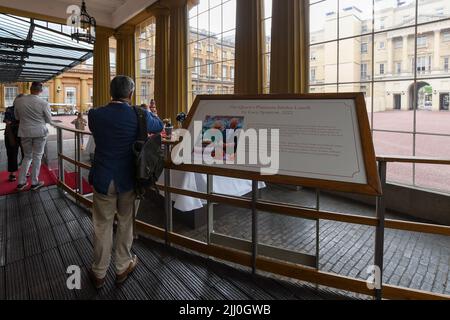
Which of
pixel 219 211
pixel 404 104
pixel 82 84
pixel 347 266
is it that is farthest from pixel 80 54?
pixel 82 84

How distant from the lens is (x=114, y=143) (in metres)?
1.69

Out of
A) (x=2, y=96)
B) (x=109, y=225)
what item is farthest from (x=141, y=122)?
(x=2, y=96)

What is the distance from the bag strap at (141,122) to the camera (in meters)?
1.72

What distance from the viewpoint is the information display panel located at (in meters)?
1.35

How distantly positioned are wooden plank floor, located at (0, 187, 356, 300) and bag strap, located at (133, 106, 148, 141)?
0.97m

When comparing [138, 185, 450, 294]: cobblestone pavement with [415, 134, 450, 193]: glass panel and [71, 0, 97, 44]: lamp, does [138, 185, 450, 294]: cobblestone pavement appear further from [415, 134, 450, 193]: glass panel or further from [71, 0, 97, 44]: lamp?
[71, 0, 97, 44]: lamp

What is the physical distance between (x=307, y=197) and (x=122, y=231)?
2838mm

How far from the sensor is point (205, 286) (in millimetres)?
1864

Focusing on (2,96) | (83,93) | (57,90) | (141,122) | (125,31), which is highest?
(57,90)

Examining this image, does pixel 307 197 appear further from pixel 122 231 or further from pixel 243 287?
pixel 122 231

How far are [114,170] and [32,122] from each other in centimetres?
278

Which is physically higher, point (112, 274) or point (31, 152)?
point (31, 152)

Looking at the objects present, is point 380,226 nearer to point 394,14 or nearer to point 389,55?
point 389,55
